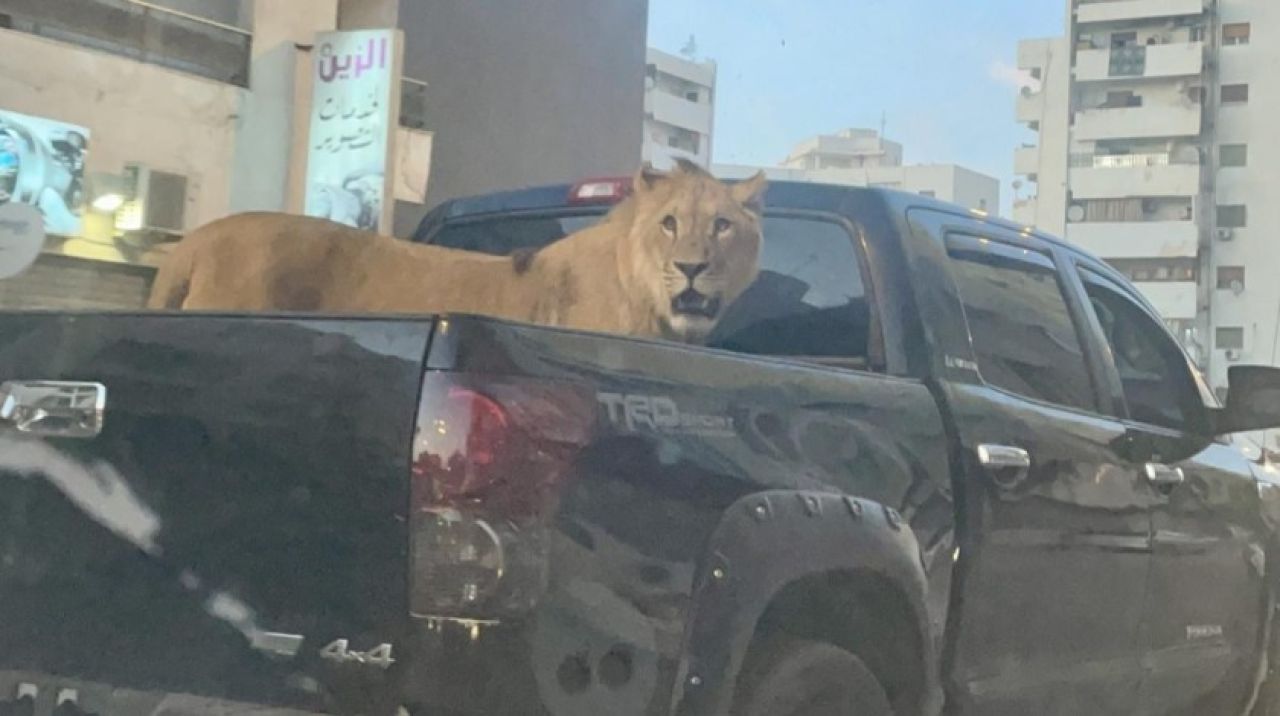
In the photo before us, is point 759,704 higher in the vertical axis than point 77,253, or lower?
lower

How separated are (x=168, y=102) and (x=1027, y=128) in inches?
1618

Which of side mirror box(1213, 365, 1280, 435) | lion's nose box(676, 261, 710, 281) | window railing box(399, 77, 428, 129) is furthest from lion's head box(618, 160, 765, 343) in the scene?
window railing box(399, 77, 428, 129)

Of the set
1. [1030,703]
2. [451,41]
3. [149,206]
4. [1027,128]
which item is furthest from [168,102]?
[1027,128]

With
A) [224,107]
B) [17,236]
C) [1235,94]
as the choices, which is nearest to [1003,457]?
[17,236]

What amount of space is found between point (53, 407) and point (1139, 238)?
45410 mm

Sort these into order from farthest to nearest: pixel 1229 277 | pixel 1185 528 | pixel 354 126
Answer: pixel 1229 277
pixel 354 126
pixel 1185 528

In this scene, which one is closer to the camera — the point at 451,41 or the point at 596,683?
the point at 596,683

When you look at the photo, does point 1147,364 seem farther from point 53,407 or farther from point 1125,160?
point 1125,160

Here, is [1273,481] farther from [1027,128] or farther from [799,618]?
[1027,128]

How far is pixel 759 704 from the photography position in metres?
2.89

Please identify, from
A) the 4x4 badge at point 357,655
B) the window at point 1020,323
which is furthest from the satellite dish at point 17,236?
the 4x4 badge at point 357,655

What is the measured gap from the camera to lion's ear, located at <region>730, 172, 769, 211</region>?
12.7 ft

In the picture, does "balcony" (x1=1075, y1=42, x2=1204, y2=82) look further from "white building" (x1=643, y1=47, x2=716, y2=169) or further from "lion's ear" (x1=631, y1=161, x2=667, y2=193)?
"lion's ear" (x1=631, y1=161, x2=667, y2=193)

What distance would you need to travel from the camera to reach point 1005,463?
146 inches
